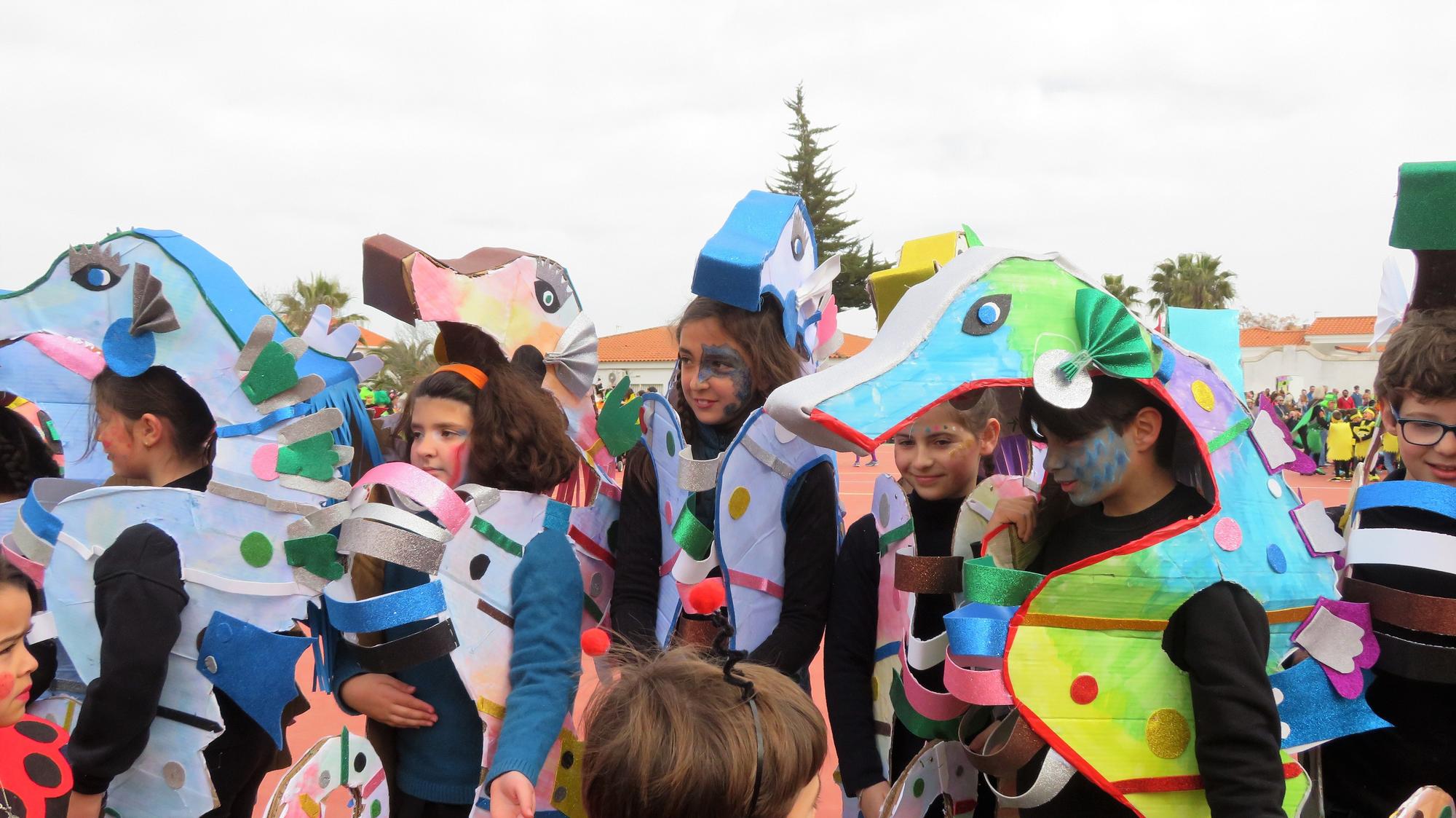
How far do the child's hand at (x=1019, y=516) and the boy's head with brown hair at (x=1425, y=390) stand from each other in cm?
85

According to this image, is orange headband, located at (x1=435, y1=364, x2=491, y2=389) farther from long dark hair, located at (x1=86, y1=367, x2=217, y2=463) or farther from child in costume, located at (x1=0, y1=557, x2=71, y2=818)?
child in costume, located at (x1=0, y1=557, x2=71, y2=818)

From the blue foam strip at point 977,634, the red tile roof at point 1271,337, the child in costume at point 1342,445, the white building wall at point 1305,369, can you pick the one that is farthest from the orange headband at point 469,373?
the red tile roof at point 1271,337

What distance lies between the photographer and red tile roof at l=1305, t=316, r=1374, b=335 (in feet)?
134

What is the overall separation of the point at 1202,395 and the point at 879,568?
854 millimetres

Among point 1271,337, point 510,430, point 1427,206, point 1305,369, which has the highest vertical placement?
point 1427,206

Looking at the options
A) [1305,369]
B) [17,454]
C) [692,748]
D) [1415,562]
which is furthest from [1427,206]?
[1305,369]

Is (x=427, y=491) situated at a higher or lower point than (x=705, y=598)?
higher

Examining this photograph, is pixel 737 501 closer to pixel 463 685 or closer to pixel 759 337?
pixel 759 337

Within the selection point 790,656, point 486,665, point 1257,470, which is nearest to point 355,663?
point 486,665

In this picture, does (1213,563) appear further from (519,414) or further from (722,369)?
(519,414)

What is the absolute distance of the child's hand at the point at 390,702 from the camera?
2.23 meters

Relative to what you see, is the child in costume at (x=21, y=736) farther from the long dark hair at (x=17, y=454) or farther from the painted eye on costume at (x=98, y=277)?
the long dark hair at (x=17, y=454)

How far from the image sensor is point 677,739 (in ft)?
4.19

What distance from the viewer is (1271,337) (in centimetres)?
4309
